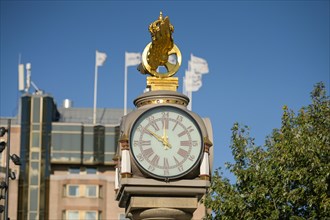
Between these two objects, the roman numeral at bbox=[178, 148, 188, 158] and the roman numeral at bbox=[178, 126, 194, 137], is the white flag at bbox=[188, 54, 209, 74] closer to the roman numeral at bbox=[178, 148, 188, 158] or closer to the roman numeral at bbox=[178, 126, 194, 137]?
the roman numeral at bbox=[178, 126, 194, 137]

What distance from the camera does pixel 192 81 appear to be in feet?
271

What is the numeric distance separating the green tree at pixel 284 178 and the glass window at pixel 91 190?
183 feet

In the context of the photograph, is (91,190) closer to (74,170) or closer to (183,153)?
(74,170)

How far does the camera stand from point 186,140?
1480 centimetres

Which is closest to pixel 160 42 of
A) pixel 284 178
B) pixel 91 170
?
pixel 284 178

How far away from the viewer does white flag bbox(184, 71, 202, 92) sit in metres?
81.9

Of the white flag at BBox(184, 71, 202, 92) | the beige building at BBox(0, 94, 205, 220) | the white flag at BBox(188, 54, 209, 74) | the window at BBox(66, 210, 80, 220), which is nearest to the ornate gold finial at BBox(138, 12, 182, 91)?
the beige building at BBox(0, 94, 205, 220)

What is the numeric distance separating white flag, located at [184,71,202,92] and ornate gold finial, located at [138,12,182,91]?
6609 cm

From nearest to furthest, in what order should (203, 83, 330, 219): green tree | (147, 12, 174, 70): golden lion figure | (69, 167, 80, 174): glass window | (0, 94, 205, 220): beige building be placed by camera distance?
(147, 12, 174, 70): golden lion figure → (203, 83, 330, 219): green tree → (0, 94, 205, 220): beige building → (69, 167, 80, 174): glass window

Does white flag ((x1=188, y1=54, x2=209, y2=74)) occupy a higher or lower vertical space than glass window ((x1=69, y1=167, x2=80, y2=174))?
higher

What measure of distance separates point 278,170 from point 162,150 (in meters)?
11.2

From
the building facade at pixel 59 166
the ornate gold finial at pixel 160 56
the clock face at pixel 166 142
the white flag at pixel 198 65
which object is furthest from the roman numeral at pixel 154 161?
the white flag at pixel 198 65

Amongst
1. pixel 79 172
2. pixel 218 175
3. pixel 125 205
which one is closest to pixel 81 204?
pixel 79 172

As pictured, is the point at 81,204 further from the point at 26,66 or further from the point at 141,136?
the point at 141,136
